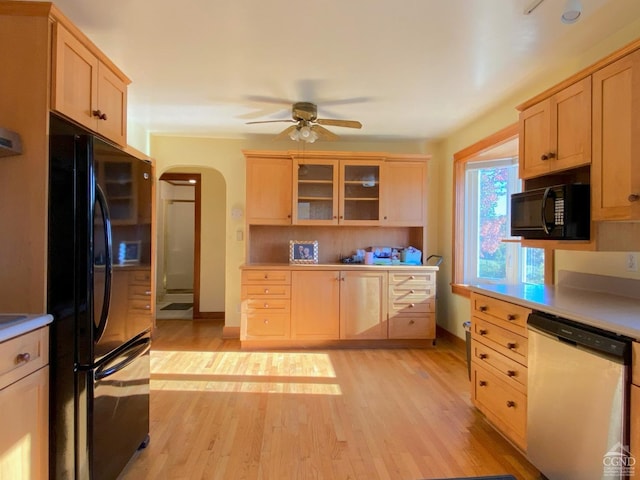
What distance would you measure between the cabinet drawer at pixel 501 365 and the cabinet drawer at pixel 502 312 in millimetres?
194

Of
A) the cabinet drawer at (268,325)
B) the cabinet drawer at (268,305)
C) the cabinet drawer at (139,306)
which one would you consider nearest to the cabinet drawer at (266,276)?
the cabinet drawer at (268,305)

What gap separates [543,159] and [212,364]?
3.24 meters

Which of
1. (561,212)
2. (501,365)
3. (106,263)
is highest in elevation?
(561,212)

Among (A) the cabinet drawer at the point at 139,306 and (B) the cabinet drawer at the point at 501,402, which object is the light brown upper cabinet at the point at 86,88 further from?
(B) the cabinet drawer at the point at 501,402

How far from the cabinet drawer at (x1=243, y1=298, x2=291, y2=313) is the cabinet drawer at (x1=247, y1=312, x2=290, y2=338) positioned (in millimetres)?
50

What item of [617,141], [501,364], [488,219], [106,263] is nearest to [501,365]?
[501,364]

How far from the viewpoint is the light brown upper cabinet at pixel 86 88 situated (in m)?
1.54

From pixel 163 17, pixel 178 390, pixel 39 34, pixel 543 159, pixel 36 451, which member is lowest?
pixel 178 390

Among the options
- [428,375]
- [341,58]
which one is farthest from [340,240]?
[341,58]

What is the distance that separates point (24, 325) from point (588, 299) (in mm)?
2640

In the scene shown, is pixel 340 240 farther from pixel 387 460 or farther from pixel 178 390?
pixel 387 460

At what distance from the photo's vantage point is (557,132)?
6.93 ft

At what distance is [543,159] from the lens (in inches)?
87.1

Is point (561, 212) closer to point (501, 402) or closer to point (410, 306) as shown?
point (501, 402)
